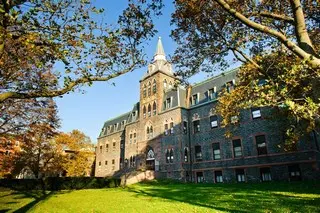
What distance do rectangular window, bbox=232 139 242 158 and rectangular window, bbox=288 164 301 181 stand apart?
5.49 metres

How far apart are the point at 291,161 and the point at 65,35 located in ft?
77.4

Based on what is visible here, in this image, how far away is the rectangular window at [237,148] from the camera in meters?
26.9

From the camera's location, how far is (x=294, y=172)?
22422 mm

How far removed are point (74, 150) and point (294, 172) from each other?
38.8m

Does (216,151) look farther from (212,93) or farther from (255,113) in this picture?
(212,93)

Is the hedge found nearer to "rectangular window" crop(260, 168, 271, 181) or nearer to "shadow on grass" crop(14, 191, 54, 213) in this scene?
"shadow on grass" crop(14, 191, 54, 213)

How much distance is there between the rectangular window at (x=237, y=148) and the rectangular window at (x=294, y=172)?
5.49 m

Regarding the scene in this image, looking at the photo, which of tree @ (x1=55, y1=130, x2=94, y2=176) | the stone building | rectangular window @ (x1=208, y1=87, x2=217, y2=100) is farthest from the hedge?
rectangular window @ (x1=208, y1=87, x2=217, y2=100)

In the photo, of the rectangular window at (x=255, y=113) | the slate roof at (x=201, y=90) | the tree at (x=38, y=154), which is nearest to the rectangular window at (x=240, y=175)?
the rectangular window at (x=255, y=113)

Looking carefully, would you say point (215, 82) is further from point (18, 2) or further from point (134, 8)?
point (18, 2)

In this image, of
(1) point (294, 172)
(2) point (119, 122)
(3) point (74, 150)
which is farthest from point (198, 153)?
(3) point (74, 150)

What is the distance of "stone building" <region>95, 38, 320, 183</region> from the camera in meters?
23.2

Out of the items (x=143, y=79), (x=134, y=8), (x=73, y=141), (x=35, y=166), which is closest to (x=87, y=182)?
(x=35, y=166)

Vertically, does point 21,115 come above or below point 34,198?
above
